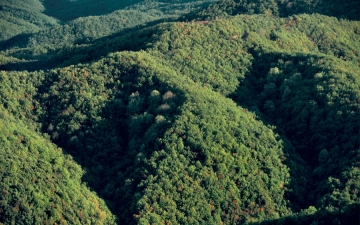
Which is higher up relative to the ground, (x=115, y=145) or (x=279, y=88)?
(x=279, y=88)

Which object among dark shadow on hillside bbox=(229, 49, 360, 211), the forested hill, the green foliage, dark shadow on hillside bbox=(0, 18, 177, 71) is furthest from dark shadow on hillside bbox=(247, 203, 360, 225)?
dark shadow on hillside bbox=(0, 18, 177, 71)

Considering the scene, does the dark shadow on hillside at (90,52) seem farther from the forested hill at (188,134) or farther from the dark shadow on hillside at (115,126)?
the dark shadow on hillside at (115,126)

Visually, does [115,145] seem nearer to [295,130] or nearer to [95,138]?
[95,138]

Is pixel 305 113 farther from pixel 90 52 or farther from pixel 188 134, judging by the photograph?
pixel 90 52

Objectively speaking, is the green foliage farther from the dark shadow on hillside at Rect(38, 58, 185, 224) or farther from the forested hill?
the dark shadow on hillside at Rect(38, 58, 185, 224)

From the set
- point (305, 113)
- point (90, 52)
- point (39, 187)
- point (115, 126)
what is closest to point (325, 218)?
point (305, 113)

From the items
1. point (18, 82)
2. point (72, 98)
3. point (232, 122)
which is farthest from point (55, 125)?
point (232, 122)
